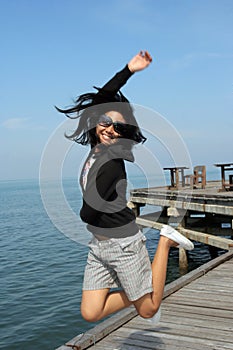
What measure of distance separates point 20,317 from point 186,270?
246 inches

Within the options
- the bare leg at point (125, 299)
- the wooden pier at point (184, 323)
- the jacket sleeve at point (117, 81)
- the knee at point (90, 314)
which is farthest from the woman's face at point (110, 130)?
the wooden pier at point (184, 323)

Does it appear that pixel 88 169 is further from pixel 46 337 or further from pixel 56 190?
pixel 46 337

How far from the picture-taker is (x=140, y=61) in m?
3.19

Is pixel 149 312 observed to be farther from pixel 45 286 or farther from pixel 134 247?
pixel 45 286

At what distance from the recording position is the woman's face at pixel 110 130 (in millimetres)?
3236

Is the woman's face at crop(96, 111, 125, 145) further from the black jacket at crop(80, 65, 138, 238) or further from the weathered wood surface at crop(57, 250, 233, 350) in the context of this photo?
the weathered wood surface at crop(57, 250, 233, 350)

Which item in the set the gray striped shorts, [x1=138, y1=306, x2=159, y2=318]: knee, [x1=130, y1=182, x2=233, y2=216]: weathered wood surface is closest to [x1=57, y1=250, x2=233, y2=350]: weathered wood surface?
[x1=138, y1=306, x2=159, y2=318]: knee

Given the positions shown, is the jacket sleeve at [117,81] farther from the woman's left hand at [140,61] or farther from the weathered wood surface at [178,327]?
the weathered wood surface at [178,327]

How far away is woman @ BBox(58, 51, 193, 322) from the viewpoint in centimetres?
308

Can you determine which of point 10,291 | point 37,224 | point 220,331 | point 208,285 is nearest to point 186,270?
point 10,291

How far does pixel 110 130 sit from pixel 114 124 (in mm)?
58

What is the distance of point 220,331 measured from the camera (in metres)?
4.39

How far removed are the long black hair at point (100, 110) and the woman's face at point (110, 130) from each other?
35 mm

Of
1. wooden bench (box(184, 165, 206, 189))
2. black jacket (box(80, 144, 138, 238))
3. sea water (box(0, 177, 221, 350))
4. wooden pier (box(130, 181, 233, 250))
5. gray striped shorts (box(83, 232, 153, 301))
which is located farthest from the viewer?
wooden bench (box(184, 165, 206, 189))
